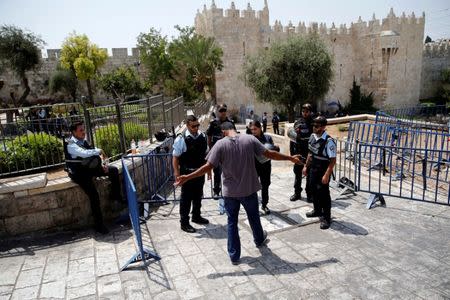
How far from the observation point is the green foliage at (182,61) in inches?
843

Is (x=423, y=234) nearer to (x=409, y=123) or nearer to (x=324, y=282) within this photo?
(x=324, y=282)

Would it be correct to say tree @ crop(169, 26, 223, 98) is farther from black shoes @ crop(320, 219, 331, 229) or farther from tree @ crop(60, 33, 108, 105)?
black shoes @ crop(320, 219, 331, 229)

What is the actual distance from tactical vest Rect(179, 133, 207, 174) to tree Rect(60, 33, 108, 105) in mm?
19128

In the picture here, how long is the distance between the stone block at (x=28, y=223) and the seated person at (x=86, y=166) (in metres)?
0.73

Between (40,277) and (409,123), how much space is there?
37.6 feet

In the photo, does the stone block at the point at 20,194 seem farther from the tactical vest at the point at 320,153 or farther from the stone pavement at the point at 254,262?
the tactical vest at the point at 320,153

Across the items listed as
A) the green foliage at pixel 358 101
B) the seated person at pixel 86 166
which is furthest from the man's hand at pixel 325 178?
the green foliage at pixel 358 101

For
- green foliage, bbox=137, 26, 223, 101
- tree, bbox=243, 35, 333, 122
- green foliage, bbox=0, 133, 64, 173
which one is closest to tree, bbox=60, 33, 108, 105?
green foliage, bbox=137, 26, 223, 101

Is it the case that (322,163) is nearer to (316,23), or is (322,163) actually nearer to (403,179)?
(403,179)

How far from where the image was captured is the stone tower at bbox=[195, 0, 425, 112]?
23.4 meters

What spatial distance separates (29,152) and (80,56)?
59.0 ft

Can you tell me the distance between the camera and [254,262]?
12.8 feet

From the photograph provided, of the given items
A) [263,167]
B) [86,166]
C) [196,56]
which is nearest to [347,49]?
[196,56]

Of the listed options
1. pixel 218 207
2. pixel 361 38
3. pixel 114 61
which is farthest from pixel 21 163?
pixel 361 38
